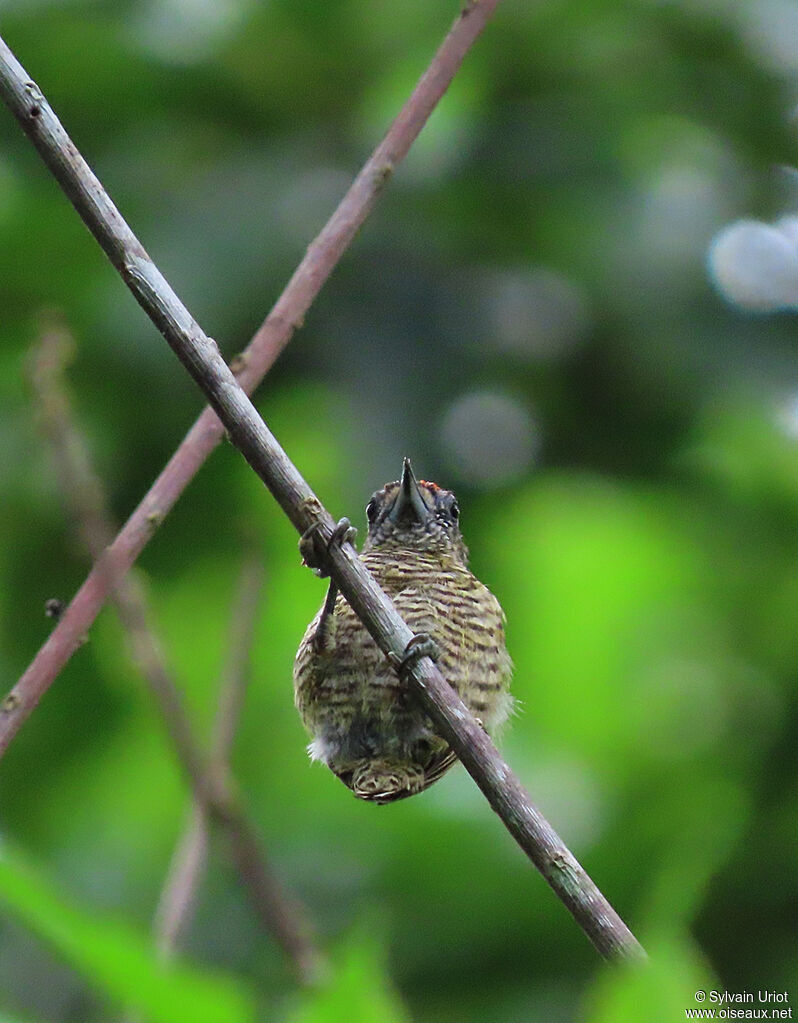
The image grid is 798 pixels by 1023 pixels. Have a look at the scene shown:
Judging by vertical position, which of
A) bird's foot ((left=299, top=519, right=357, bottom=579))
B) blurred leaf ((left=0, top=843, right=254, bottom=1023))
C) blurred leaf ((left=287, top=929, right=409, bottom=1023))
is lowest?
bird's foot ((left=299, top=519, right=357, bottom=579))

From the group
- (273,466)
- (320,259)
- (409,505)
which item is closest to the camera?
(273,466)

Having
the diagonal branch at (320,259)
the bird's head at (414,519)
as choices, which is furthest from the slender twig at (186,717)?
the bird's head at (414,519)

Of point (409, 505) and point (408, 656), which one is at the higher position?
point (408, 656)

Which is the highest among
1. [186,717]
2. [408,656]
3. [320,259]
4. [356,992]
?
[356,992]

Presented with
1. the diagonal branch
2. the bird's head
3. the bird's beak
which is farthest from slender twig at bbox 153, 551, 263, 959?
the bird's head

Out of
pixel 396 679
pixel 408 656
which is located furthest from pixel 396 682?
pixel 408 656

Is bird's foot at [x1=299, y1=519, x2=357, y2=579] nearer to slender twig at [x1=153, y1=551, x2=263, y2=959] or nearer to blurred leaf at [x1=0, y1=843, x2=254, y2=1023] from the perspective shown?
slender twig at [x1=153, y1=551, x2=263, y2=959]

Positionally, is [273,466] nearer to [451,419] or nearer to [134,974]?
[134,974]
